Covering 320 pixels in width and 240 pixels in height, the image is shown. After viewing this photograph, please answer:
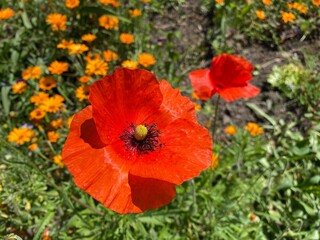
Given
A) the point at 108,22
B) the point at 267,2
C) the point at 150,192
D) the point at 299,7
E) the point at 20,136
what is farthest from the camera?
the point at 267,2

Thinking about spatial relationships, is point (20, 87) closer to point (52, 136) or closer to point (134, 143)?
point (52, 136)

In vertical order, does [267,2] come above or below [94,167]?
below

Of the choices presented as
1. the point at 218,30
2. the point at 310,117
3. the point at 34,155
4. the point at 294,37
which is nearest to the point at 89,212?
the point at 34,155

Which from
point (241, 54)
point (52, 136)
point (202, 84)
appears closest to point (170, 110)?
point (202, 84)

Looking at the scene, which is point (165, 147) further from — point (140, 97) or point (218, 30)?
point (218, 30)

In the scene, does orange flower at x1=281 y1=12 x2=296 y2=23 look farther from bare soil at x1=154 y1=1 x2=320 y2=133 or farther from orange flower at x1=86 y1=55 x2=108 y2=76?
orange flower at x1=86 y1=55 x2=108 y2=76

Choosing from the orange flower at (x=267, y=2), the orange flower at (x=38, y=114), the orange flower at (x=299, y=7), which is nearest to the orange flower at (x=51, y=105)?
the orange flower at (x=38, y=114)

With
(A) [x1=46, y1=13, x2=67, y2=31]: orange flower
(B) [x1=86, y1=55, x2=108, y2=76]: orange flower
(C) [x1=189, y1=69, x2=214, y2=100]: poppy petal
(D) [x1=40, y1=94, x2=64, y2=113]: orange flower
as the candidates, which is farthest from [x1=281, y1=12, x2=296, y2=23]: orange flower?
(D) [x1=40, y1=94, x2=64, y2=113]: orange flower
